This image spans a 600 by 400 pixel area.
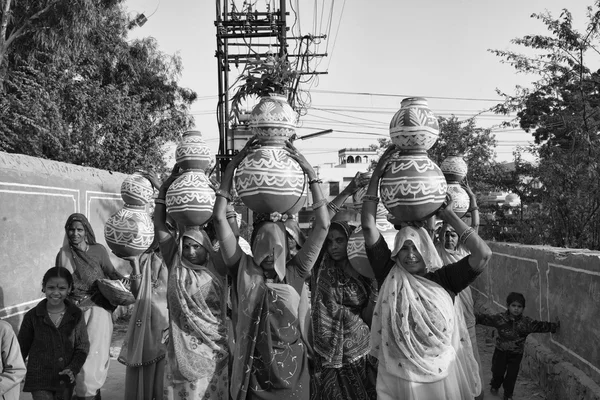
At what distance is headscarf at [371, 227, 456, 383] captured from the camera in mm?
3533

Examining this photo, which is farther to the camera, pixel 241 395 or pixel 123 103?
pixel 123 103

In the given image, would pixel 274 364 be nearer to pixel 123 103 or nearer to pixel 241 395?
pixel 241 395

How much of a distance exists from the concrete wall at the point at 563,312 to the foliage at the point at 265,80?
9.58 feet

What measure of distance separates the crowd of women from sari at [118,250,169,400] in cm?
112

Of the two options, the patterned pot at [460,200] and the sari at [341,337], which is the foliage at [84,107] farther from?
the sari at [341,337]

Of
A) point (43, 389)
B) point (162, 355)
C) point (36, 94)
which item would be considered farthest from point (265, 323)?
point (36, 94)

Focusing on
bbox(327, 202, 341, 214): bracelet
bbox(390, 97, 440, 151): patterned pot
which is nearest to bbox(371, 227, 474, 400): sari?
bbox(390, 97, 440, 151): patterned pot

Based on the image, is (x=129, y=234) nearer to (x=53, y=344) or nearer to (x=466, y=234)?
(x=53, y=344)

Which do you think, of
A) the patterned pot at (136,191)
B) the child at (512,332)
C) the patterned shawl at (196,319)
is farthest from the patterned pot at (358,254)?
the patterned pot at (136,191)

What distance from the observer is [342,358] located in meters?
4.20

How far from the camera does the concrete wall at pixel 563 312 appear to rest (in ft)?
16.9

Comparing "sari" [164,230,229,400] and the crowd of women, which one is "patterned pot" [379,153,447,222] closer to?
the crowd of women

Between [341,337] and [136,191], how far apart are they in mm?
2921

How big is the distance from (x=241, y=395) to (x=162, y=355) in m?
1.96
